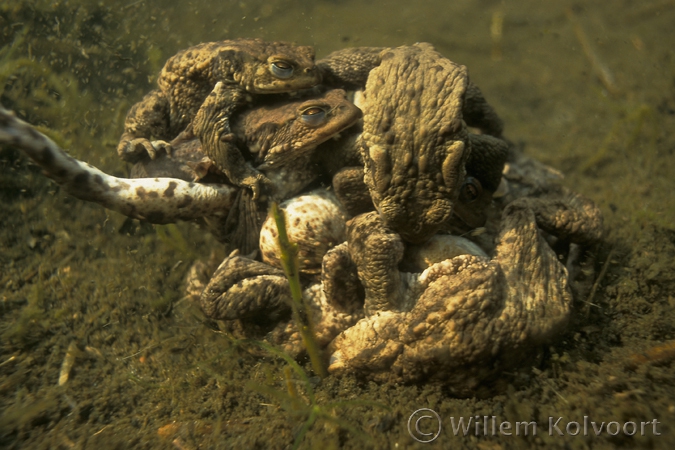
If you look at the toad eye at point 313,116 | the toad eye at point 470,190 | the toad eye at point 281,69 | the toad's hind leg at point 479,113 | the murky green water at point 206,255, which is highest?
the toad eye at point 281,69

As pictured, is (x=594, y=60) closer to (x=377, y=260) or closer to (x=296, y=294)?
(x=377, y=260)

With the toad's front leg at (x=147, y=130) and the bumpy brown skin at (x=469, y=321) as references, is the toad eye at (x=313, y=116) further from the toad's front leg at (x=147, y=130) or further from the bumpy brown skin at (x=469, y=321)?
the toad's front leg at (x=147, y=130)

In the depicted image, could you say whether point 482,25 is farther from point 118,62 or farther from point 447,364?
point 447,364

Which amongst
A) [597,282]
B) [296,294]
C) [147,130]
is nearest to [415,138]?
[296,294]

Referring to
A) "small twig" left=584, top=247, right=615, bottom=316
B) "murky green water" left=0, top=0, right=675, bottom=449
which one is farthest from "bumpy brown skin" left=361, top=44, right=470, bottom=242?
"small twig" left=584, top=247, right=615, bottom=316

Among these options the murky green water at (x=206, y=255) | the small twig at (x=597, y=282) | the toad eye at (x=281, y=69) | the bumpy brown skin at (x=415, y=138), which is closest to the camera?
the bumpy brown skin at (x=415, y=138)

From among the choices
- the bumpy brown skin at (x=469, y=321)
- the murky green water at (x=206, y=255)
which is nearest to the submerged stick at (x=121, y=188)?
the murky green water at (x=206, y=255)

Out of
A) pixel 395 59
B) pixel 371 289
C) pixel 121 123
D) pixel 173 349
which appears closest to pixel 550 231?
pixel 371 289

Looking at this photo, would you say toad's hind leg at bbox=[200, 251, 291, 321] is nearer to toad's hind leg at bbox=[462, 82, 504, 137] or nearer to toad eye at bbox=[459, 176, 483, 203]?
toad eye at bbox=[459, 176, 483, 203]
